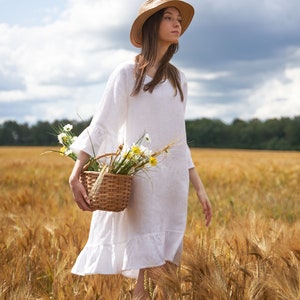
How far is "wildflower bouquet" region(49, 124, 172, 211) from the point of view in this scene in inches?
88.5

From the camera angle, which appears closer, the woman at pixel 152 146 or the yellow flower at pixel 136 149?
the yellow flower at pixel 136 149

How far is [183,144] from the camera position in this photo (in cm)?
258

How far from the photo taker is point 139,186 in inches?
95.3

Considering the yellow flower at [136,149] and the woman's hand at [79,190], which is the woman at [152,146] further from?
the yellow flower at [136,149]

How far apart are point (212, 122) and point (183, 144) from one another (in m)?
55.1

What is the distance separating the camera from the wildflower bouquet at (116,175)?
88.5 inches

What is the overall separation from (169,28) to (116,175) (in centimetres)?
71

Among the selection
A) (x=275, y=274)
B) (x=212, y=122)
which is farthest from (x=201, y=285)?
(x=212, y=122)

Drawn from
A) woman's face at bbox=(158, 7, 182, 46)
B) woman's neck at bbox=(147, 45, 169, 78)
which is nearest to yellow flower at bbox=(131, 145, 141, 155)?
woman's neck at bbox=(147, 45, 169, 78)

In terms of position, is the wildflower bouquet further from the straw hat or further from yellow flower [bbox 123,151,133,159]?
the straw hat

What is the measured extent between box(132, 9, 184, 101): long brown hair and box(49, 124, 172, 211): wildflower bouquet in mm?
249

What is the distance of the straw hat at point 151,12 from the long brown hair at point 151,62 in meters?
0.03

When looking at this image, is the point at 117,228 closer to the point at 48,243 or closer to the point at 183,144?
the point at 183,144

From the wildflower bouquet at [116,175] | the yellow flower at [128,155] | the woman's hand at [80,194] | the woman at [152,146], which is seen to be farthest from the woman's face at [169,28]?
the woman's hand at [80,194]
